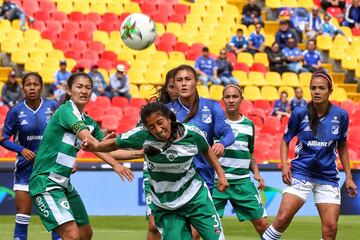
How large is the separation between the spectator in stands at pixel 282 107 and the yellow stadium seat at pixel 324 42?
16.7 feet

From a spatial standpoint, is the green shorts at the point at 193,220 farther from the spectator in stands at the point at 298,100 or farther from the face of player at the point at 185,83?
the spectator in stands at the point at 298,100

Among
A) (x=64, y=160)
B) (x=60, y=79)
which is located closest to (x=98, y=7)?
(x=60, y=79)

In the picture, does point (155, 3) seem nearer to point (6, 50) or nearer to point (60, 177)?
point (6, 50)

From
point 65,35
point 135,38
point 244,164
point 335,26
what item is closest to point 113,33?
point 65,35

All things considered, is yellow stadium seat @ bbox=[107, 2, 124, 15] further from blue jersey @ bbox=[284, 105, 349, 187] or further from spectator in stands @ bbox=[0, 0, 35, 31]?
blue jersey @ bbox=[284, 105, 349, 187]

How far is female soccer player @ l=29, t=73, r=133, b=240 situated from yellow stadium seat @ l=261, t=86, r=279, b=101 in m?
16.1

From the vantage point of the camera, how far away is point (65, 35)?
26.4 m

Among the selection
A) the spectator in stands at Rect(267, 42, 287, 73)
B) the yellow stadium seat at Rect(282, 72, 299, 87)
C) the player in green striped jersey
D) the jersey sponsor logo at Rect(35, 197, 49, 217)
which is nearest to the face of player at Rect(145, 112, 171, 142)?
the jersey sponsor logo at Rect(35, 197, 49, 217)

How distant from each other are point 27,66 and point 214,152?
50.4ft

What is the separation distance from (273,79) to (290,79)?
17.4 inches

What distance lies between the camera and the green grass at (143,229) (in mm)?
15017

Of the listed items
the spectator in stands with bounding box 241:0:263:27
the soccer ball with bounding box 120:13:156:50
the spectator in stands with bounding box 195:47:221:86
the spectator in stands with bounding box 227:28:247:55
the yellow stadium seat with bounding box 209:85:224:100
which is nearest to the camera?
the soccer ball with bounding box 120:13:156:50

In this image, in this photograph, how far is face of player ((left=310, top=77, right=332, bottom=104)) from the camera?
10.9 meters

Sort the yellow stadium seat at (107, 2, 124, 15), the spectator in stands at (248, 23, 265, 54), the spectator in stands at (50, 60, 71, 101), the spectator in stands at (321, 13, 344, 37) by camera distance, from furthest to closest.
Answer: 1. the spectator in stands at (321, 13, 344, 37)
2. the yellow stadium seat at (107, 2, 124, 15)
3. the spectator in stands at (248, 23, 265, 54)
4. the spectator in stands at (50, 60, 71, 101)
